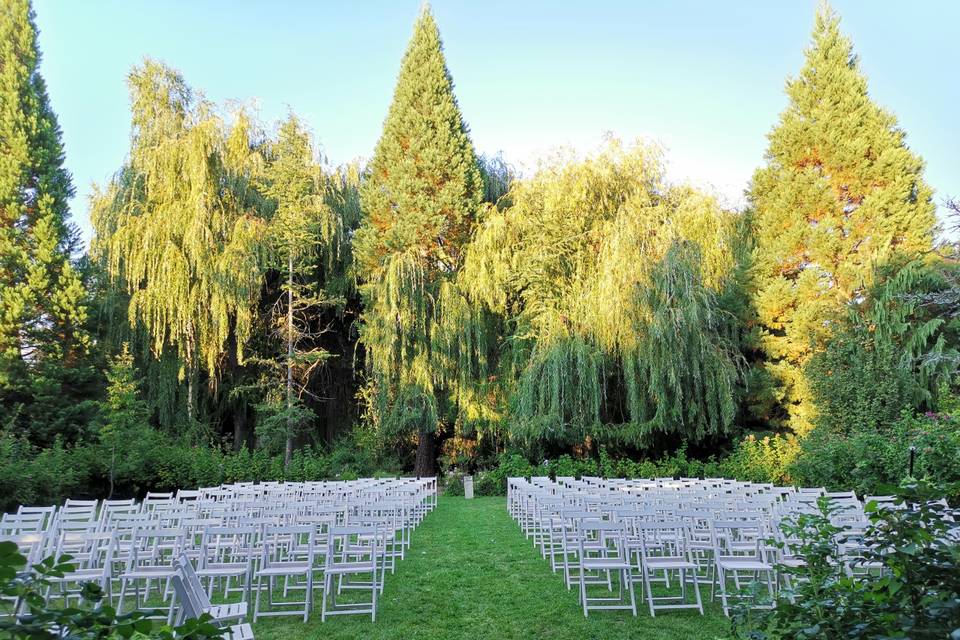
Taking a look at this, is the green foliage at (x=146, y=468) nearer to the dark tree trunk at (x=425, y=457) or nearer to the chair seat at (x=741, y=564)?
the dark tree trunk at (x=425, y=457)

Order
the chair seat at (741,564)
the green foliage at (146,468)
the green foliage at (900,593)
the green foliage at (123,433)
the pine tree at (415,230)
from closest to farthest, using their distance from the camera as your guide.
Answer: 1. the green foliage at (900,593)
2. the chair seat at (741,564)
3. the green foliage at (146,468)
4. the green foliage at (123,433)
5. the pine tree at (415,230)

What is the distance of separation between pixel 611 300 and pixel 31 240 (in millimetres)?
18934

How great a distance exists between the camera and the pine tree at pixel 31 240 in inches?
785

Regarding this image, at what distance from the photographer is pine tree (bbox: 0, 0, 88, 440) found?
65.4ft

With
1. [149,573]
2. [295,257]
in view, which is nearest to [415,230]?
[295,257]

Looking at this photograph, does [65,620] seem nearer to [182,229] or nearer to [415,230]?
[182,229]

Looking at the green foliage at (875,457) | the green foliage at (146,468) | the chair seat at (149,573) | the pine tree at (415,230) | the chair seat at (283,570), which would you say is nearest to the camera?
the chair seat at (149,573)

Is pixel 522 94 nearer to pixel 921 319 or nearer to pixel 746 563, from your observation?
pixel 921 319

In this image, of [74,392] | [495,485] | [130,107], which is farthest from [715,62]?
[74,392]

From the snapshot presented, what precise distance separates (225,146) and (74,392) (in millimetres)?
9079

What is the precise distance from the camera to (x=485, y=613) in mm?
5977

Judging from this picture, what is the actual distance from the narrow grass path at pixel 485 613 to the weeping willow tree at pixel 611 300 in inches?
312

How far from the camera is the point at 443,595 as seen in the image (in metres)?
6.68

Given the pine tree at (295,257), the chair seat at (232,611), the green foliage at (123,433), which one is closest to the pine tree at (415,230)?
the pine tree at (295,257)
